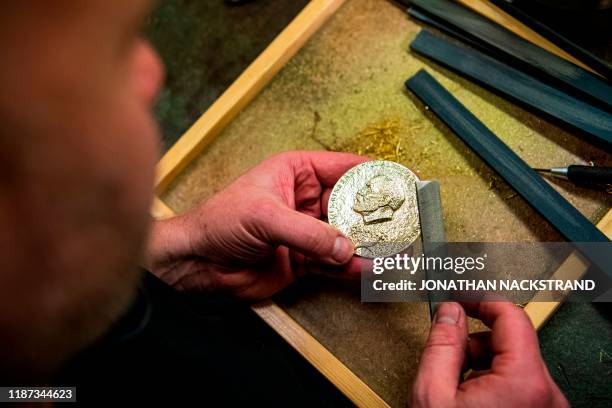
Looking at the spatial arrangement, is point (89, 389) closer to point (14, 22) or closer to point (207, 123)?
point (207, 123)

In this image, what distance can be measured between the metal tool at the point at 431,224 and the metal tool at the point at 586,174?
1.24ft

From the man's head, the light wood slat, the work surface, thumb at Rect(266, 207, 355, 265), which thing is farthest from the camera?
the light wood slat

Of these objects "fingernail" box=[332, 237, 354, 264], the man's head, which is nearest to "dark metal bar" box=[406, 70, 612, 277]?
"fingernail" box=[332, 237, 354, 264]

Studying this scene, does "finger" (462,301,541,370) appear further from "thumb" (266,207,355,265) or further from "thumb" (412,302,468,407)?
"thumb" (266,207,355,265)

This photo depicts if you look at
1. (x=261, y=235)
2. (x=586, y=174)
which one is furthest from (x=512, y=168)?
(x=261, y=235)

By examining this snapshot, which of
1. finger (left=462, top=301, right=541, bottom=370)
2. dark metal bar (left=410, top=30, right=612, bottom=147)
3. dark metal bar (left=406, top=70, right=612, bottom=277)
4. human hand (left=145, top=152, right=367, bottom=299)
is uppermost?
dark metal bar (left=410, top=30, right=612, bottom=147)

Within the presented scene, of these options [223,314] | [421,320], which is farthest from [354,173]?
[223,314]

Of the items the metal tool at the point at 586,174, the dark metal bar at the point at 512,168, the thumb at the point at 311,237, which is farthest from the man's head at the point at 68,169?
the metal tool at the point at 586,174

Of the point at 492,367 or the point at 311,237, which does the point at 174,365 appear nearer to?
the point at 311,237

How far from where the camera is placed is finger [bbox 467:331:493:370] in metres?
1.17

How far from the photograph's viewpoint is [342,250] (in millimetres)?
1246

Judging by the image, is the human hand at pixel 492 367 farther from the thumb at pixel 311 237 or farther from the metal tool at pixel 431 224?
the thumb at pixel 311 237

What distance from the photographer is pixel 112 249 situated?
574mm

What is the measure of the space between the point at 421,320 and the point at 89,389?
0.86 meters
